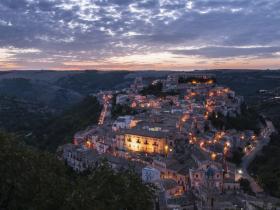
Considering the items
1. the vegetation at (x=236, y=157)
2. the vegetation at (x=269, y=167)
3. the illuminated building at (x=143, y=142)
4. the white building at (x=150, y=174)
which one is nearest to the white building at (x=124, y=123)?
the illuminated building at (x=143, y=142)

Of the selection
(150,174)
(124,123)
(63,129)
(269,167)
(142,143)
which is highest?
(124,123)

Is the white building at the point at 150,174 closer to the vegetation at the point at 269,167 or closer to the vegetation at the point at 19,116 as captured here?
the vegetation at the point at 269,167

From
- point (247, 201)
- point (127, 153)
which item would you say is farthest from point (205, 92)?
point (247, 201)

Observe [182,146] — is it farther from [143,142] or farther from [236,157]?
[236,157]

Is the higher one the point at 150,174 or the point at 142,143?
the point at 142,143

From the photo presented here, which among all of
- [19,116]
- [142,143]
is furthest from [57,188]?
[19,116]
